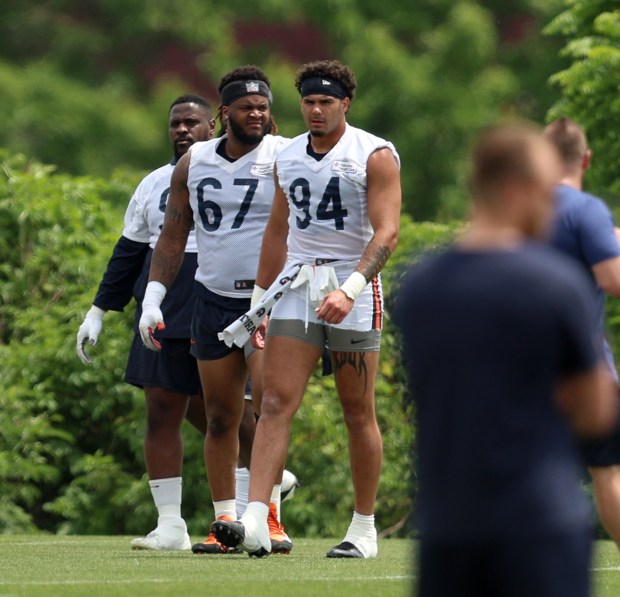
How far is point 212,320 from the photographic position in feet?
26.8

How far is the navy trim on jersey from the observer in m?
9.35

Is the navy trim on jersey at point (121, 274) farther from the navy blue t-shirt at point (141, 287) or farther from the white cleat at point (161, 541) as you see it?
the white cleat at point (161, 541)

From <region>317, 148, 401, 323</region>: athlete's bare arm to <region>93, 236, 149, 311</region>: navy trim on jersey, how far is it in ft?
6.90

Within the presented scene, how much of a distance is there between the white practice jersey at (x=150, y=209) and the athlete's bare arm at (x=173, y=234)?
0.52m

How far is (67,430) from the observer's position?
12.1 metres

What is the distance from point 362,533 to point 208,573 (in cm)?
121

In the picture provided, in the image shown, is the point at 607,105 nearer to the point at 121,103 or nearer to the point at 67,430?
the point at 67,430

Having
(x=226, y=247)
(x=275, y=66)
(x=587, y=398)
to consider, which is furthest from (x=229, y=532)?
(x=275, y=66)

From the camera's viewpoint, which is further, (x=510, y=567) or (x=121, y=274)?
(x=121, y=274)

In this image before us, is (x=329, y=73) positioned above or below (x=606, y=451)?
above

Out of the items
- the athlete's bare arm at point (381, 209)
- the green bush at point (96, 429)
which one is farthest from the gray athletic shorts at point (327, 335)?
the green bush at point (96, 429)

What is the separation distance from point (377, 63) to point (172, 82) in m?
4.47

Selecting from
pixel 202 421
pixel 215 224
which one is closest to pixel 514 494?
pixel 215 224

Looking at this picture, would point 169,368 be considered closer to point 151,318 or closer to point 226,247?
point 151,318
